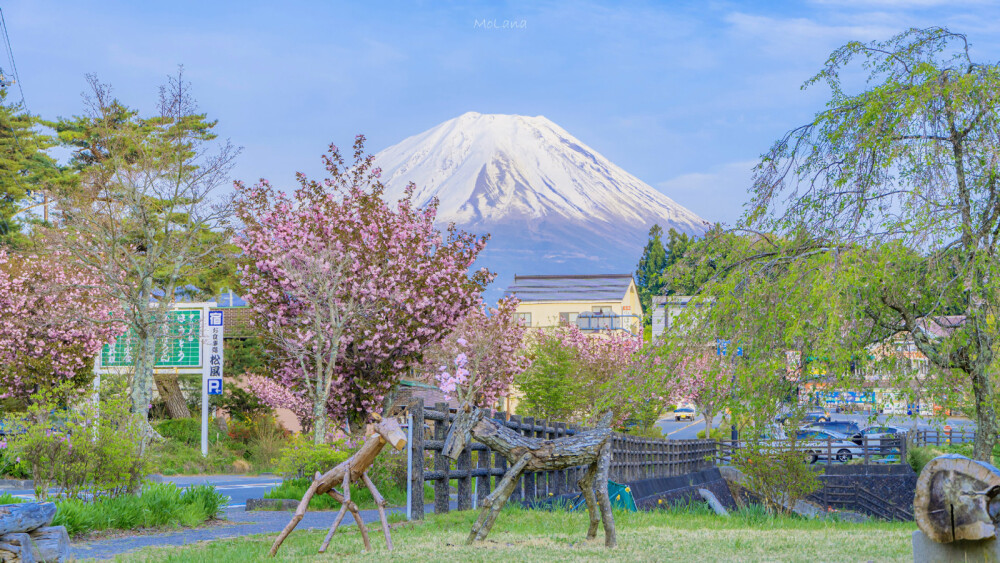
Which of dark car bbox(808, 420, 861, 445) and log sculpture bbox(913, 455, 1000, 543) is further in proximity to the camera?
dark car bbox(808, 420, 861, 445)

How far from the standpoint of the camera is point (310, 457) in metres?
15.4

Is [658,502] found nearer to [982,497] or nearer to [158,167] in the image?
[158,167]

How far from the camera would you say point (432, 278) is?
20.3m

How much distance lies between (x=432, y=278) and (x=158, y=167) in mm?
6396

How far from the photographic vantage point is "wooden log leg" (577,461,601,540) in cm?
858

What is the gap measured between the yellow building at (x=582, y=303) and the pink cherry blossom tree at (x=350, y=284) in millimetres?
43408

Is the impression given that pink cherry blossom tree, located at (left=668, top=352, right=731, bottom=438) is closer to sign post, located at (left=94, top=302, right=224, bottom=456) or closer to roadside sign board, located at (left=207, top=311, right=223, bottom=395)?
sign post, located at (left=94, top=302, right=224, bottom=456)

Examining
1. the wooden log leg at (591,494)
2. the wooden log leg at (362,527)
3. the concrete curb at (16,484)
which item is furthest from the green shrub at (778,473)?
the concrete curb at (16,484)

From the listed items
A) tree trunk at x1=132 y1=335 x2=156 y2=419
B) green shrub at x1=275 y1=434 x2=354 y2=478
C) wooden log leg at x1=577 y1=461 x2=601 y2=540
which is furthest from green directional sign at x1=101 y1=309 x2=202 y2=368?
wooden log leg at x1=577 y1=461 x2=601 y2=540

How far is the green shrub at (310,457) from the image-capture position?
1530 cm

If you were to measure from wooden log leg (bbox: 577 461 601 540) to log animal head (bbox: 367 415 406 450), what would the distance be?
210 cm

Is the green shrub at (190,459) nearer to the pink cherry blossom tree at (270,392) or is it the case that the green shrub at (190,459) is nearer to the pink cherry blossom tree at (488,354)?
the pink cherry blossom tree at (270,392)

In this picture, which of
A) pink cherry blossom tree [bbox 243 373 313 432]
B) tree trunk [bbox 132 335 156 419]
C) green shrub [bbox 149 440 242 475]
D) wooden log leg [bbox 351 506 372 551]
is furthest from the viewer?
pink cherry blossom tree [bbox 243 373 313 432]

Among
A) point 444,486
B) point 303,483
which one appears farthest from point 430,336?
point 444,486
